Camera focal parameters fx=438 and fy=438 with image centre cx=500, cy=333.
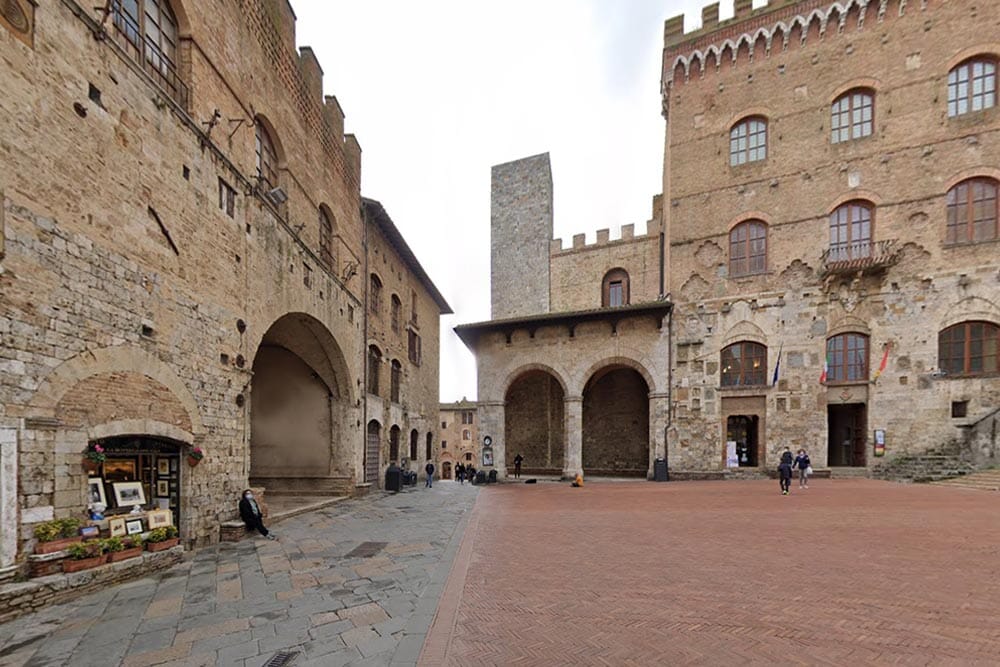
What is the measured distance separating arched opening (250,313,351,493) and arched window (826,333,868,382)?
57.7 feet

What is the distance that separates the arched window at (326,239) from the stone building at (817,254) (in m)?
7.51

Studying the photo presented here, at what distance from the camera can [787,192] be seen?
57.3 ft

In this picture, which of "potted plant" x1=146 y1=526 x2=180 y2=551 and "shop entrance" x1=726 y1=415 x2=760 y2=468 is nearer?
"potted plant" x1=146 y1=526 x2=180 y2=551

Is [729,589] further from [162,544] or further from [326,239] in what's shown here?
[326,239]

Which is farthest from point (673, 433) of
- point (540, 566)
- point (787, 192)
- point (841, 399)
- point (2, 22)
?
point (2, 22)

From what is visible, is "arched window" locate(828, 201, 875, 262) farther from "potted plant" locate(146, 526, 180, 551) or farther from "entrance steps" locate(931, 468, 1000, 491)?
"potted plant" locate(146, 526, 180, 551)

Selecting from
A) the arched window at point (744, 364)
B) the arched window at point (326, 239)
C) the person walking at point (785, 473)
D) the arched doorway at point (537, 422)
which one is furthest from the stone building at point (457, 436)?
the person walking at point (785, 473)

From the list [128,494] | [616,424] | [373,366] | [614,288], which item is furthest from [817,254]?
[128,494]

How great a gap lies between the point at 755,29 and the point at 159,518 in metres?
24.7

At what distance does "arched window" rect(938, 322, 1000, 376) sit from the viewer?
14789 millimetres

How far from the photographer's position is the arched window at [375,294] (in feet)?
53.6

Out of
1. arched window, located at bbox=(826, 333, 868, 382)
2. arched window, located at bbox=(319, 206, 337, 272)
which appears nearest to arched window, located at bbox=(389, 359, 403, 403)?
arched window, located at bbox=(319, 206, 337, 272)

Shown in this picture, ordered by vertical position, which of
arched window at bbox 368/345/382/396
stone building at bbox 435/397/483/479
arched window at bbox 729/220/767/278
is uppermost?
arched window at bbox 729/220/767/278

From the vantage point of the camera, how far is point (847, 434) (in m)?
18.5
